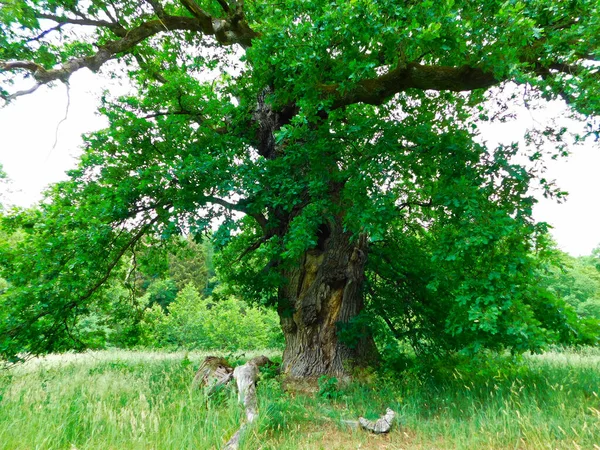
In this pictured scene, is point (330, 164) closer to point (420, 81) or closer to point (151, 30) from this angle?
point (420, 81)

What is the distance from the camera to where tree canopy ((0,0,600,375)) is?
4.43m

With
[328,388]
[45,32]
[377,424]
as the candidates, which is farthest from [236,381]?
[45,32]

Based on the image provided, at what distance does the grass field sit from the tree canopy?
79 cm

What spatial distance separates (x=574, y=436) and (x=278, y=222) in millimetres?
5381

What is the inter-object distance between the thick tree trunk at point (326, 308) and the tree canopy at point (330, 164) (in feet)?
0.13

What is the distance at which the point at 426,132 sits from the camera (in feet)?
18.6

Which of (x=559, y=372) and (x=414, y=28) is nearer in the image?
(x=414, y=28)

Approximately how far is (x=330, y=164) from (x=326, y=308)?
9.77 ft

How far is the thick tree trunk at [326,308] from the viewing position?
7.05m

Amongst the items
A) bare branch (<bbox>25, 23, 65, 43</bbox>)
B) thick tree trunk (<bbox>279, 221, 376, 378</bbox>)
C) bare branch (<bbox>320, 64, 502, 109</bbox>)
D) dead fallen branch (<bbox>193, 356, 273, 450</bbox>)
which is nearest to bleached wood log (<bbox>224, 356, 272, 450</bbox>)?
dead fallen branch (<bbox>193, 356, 273, 450</bbox>)

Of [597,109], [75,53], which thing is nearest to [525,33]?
[597,109]

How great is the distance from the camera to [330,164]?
244 inches

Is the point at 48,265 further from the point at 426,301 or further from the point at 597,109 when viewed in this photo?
the point at 597,109

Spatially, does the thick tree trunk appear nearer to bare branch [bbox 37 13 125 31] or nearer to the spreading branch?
the spreading branch
